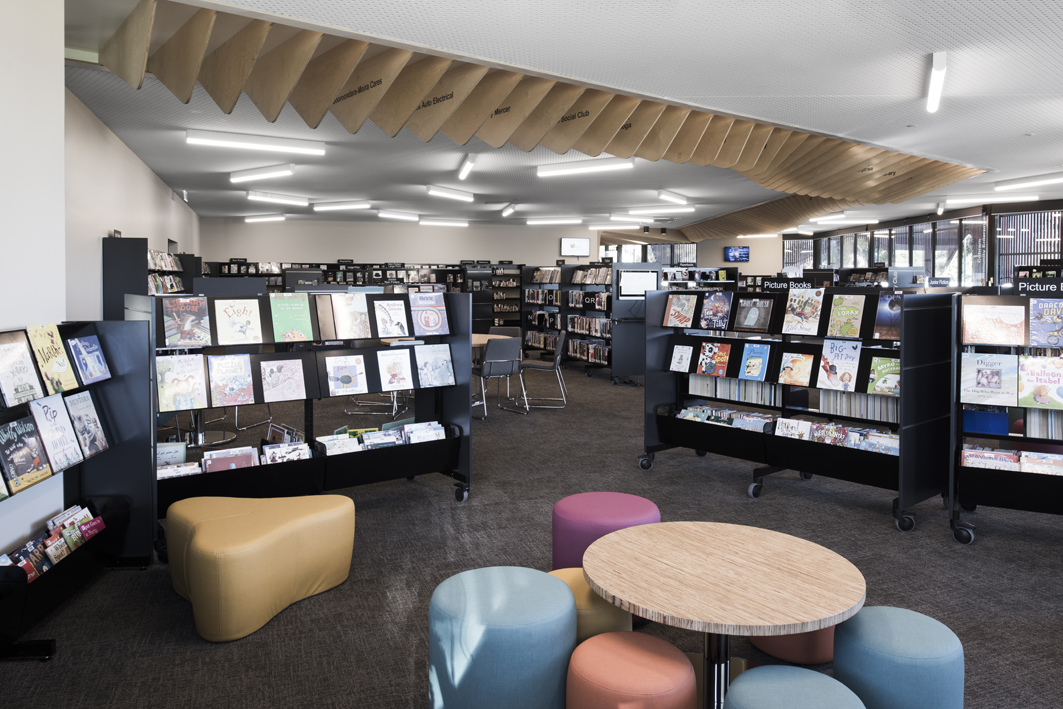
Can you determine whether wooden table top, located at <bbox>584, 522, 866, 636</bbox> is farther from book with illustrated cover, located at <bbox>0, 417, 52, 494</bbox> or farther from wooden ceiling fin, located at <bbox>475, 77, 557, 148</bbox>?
wooden ceiling fin, located at <bbox>475, 77, 557, 148</bbox>

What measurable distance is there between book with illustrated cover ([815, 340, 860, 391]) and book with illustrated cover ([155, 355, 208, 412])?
157 inches

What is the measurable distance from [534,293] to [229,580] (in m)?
10.3

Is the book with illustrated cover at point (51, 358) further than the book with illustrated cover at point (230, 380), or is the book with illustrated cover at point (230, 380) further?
the book with illustrated cover at point (230, 380)

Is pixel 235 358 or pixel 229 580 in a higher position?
pixel 235 358

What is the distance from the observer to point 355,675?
2613 mm

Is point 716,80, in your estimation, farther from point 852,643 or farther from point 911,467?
point 852,643

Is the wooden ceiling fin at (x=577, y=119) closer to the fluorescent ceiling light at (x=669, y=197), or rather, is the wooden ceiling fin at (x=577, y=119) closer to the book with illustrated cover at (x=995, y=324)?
the book with illustrated cover at (x=995, y=324)

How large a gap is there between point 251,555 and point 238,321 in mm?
1712

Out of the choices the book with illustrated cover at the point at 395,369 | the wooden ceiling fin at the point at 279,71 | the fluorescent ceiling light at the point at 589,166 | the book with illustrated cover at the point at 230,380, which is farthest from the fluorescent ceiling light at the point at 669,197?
the book with illustrated cover at the point at 230,380

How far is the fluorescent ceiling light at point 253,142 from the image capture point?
7.33 meters

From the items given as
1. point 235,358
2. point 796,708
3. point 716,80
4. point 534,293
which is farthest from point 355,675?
point 534,293

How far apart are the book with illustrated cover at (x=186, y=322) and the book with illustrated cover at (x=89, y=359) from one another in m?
0.37

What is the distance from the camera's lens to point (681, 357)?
5.50 meters

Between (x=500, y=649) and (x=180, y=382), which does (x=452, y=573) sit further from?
(x=180, y=382)
